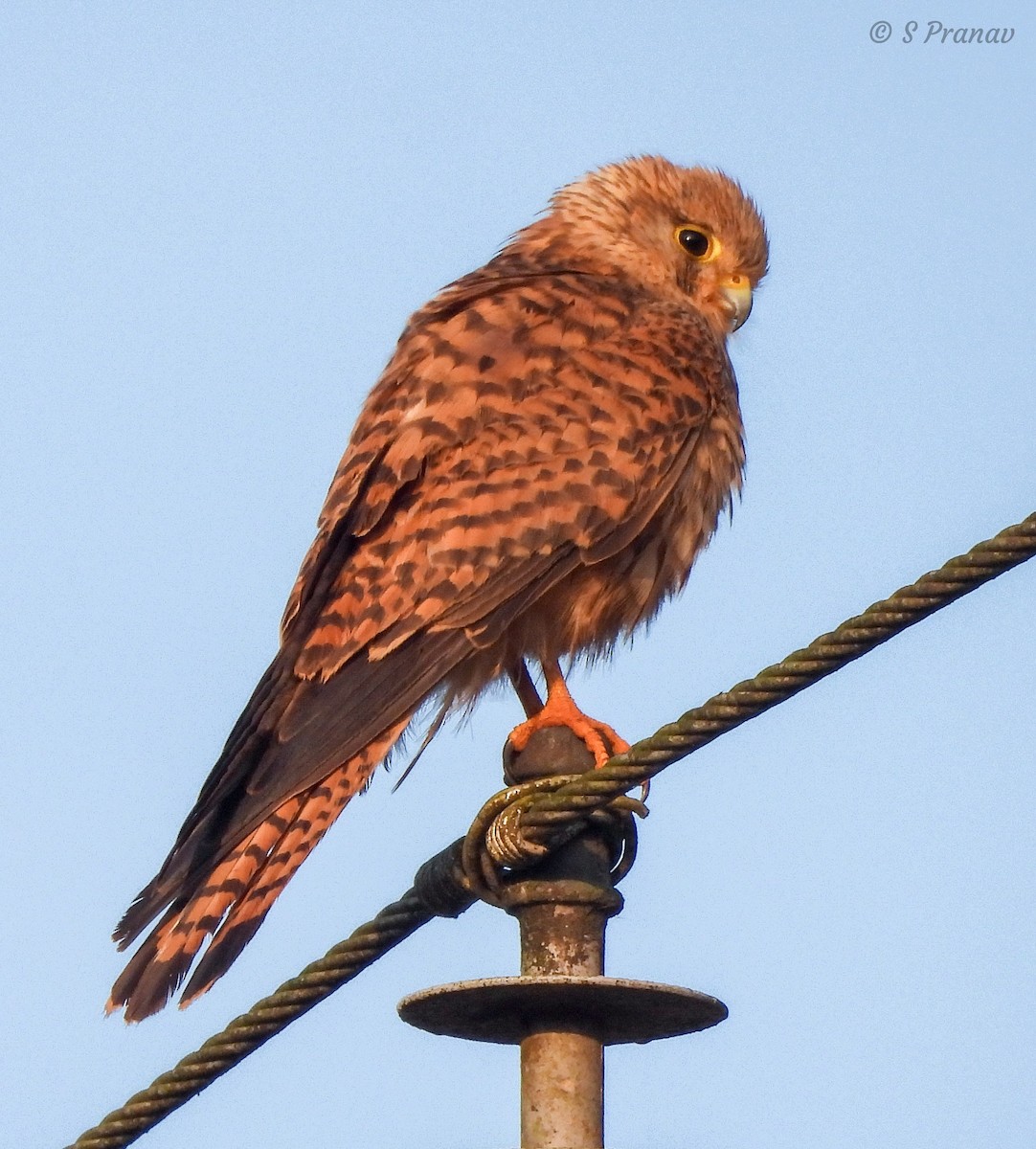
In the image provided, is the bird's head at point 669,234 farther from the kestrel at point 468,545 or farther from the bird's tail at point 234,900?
the bird's tail at point 234,900

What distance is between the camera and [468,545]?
4.37 meters

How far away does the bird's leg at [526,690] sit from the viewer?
4801 mm

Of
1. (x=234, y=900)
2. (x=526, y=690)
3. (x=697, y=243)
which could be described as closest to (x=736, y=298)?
(x=697, y=243)

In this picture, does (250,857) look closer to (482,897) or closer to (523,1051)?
(482,897)

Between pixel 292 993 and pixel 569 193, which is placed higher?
pixel 569 193

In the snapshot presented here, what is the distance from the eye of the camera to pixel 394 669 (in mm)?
4074

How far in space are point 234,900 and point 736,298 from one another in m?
2.67

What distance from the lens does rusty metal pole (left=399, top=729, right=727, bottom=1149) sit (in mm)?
2895

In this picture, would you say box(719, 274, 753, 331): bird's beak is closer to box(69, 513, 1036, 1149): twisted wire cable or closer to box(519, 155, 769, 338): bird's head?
box(519, 155, 769, 338): bird's head

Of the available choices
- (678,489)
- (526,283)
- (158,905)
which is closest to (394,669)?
(158,905)

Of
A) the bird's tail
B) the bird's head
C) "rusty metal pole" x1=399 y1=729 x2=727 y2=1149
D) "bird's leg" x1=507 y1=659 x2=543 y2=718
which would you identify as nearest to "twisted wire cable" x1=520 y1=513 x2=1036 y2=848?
"rusty metal pole" x1=399 y1=729 x2=727 y2=1149

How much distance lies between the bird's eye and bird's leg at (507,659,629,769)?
170 cm

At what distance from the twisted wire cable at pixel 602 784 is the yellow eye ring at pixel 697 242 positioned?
2.87 meters

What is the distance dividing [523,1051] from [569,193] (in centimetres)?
351
